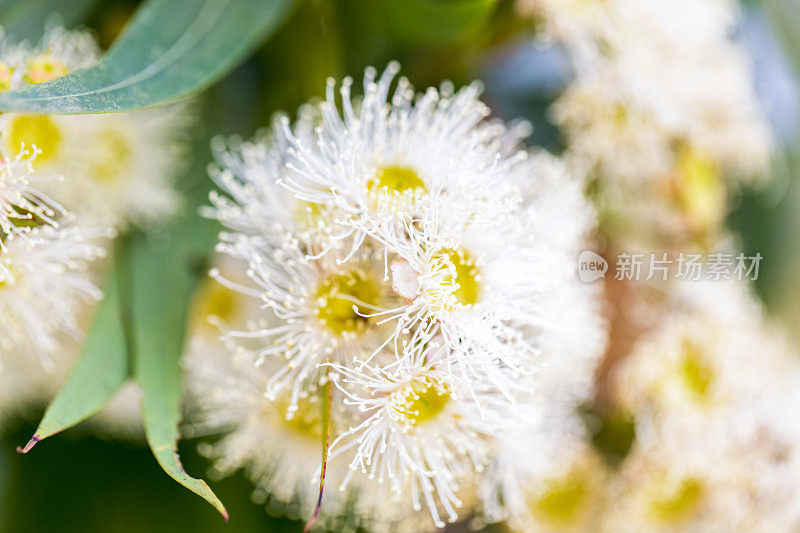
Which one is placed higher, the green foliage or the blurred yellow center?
the green foliage

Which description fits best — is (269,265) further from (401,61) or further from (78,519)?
(78,519)

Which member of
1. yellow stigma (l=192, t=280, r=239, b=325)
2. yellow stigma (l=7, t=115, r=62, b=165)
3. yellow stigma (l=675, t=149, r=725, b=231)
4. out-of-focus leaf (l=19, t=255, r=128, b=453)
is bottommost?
yellow stigma (l=192, t=280, r=239, b=325)

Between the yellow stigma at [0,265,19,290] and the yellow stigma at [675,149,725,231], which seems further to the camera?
the yellow stigma at [675,149,725,231]

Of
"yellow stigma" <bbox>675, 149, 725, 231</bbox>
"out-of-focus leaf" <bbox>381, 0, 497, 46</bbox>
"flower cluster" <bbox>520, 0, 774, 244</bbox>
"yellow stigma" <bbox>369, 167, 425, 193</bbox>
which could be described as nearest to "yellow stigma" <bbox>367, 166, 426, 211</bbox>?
"yellow stigma" <bbox>369, 167, 425, 193</bbox>

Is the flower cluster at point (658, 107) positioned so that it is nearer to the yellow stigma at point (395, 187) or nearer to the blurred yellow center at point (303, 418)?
the yellow stigma at point (395, 187)

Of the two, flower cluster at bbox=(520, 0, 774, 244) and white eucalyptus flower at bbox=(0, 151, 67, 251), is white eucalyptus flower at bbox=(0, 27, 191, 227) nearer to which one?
white eucalyptus flower at bbox=(0, 151, 67, 251)
